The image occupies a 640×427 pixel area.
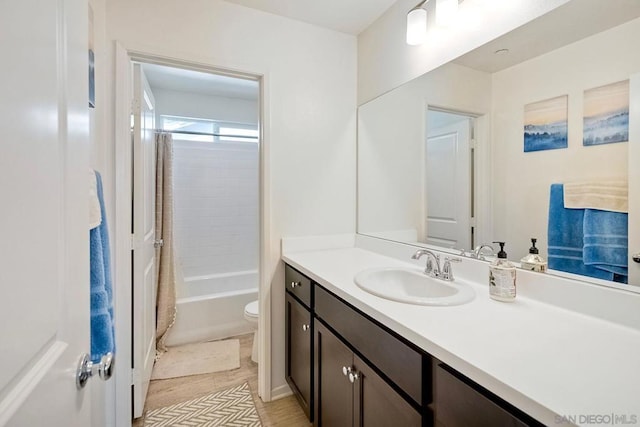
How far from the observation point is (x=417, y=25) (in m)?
1.51

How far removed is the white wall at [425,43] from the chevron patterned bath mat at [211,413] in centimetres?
201

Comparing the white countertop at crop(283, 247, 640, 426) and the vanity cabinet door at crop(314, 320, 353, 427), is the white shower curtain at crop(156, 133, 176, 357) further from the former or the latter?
the white countertop at crop(283, 247, 640, 426)

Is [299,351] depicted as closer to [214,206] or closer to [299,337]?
[299,337]

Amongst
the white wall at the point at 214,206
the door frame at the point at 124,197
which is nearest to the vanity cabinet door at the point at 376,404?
the door frame at the point at 124,197

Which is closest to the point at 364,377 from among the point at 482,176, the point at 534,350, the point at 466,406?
the point at 466,406

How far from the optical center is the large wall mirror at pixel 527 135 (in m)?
0.95

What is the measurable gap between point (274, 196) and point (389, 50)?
3.57ft

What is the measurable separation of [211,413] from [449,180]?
1799mm

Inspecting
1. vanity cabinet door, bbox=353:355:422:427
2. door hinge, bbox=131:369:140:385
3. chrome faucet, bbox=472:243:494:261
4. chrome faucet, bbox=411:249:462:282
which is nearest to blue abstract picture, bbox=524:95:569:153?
chrome faucet, bbox=472:243:494:261

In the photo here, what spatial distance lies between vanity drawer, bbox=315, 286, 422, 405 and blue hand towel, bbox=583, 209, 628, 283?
26.6 inches

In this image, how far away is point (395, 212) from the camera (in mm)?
1923

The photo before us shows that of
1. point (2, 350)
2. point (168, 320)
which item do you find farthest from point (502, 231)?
point (168, 320)

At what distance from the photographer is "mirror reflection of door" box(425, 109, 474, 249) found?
4.77 feet

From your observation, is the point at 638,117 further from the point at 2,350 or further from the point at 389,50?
the point at 2,350
